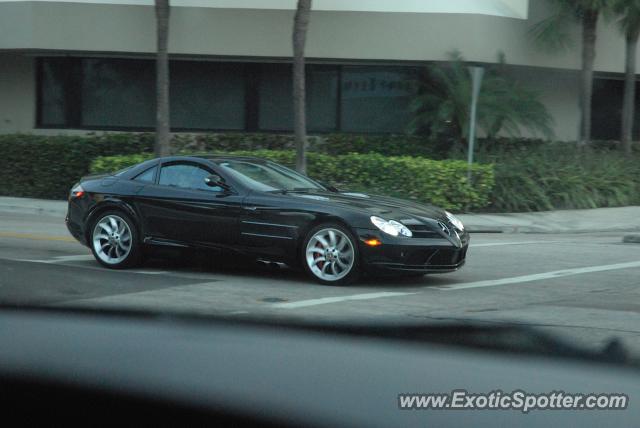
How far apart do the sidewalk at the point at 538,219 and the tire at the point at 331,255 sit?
8.37 m

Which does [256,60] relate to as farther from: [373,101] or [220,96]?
[373,101]

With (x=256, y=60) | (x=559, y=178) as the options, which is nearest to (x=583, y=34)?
(x=559, y=178)

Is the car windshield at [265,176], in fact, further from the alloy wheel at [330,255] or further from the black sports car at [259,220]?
the alloy wheel at [330,255]

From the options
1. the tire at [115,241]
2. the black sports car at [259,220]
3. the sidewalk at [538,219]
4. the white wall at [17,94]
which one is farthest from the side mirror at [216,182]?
the white wall at [17,94]

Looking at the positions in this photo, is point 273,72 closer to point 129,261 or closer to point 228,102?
point 228,102

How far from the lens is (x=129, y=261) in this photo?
11320mm

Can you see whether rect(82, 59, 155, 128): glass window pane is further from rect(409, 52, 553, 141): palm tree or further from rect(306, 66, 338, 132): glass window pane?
rect(409, 52, 553, 141): palm tree

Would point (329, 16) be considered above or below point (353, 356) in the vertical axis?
above

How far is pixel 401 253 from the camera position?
33.2ft

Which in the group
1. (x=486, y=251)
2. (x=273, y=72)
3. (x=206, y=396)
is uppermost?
(x=273, y=72)

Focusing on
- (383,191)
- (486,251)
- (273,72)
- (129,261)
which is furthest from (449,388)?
(273,72)

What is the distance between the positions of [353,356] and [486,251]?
12291 millimetres

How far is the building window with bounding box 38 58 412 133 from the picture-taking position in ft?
84.1

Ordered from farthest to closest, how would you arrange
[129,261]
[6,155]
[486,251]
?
1. [6,155]
2. [486,251]
3. [129,261]
